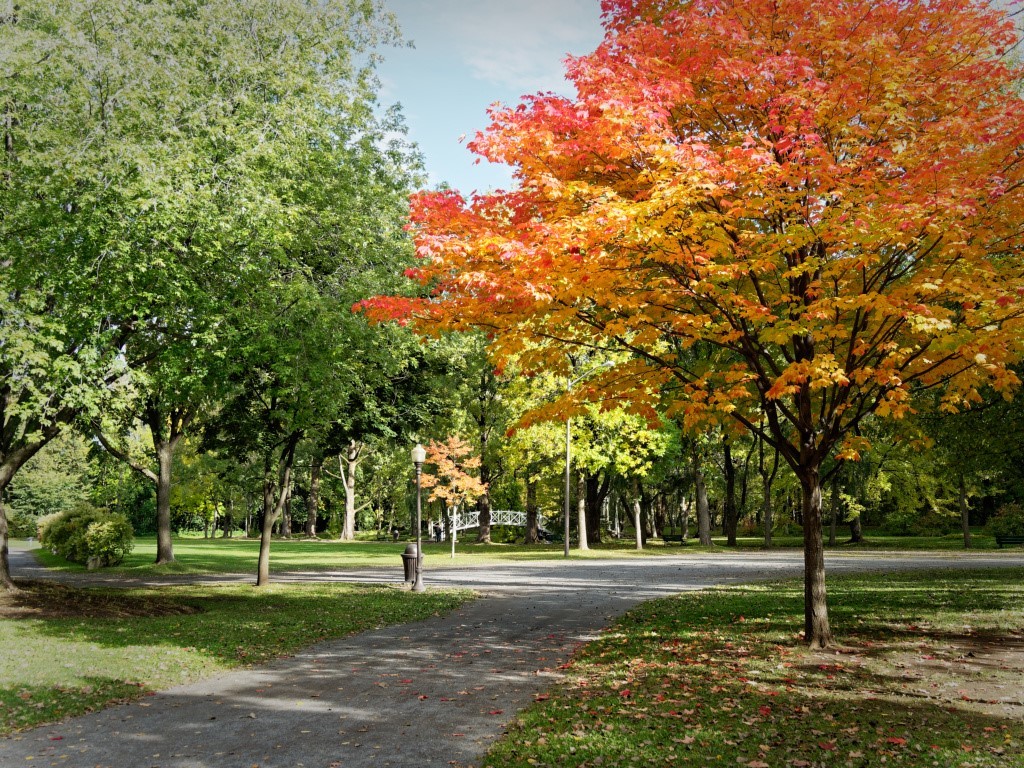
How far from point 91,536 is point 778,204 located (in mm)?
24997

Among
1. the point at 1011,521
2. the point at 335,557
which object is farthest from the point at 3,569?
the point at 1011,521

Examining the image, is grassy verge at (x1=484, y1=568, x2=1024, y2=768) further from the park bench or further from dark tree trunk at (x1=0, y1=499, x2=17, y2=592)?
the park bench

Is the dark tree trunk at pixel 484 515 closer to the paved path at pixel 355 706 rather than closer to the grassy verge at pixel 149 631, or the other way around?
the grassy verge at pixel 149 631

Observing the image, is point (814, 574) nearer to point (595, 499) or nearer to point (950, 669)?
point (950, 669)

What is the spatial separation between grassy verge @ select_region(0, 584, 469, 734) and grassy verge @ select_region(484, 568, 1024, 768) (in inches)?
179

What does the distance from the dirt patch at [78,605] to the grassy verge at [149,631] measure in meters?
0.02

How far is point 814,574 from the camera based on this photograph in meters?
9.74

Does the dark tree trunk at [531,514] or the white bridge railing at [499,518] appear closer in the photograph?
the dark tree trunk at [531,514]

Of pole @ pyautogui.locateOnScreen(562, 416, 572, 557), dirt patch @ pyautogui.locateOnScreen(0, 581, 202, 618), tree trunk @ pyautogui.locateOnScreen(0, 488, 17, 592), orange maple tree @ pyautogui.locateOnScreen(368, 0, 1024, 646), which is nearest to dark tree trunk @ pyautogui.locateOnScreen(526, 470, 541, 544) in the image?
pole @ pyautogui.locateOnScreen(562, 416, 572, 557)

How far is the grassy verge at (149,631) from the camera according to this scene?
7.95 m

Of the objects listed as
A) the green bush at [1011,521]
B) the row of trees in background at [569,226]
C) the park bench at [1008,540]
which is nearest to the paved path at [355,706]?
the row of trees in background at [569,226]

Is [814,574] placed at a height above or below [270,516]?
below

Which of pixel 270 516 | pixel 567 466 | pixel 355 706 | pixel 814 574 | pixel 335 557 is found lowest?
pixel 335 557

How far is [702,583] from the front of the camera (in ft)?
62.7
